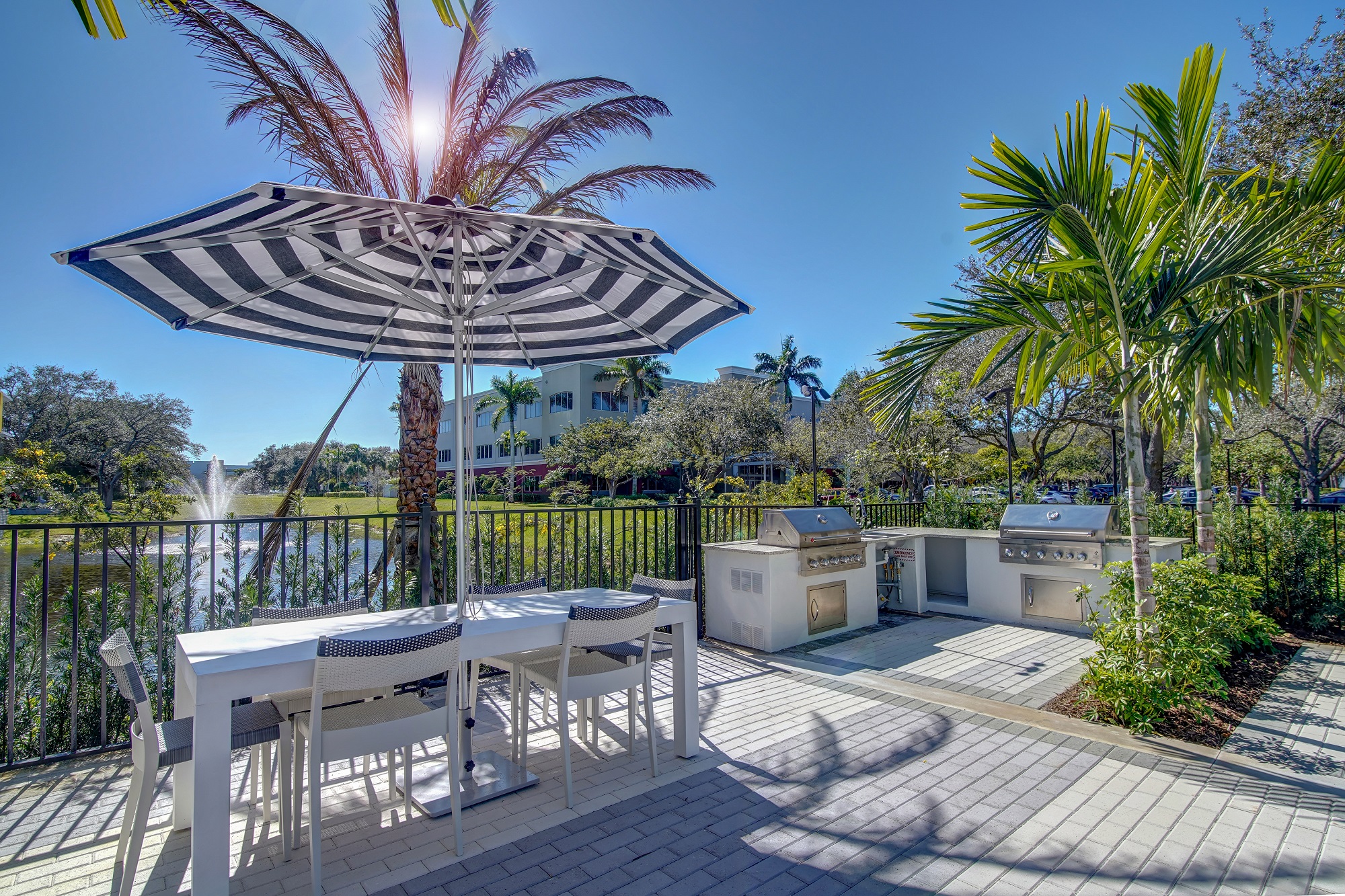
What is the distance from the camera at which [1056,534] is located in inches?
237

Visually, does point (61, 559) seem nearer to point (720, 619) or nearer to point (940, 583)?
point (720, 619)

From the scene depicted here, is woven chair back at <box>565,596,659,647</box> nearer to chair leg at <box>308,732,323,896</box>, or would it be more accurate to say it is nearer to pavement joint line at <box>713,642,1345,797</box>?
chair leg at <box>308,732,323,896</box>

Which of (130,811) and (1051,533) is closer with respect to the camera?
(130,811)

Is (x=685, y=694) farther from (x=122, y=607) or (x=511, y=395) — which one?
(x=511, y=395)

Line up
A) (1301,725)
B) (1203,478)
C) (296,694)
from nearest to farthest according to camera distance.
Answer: (296,694) → (1301,725) → (1203,478)

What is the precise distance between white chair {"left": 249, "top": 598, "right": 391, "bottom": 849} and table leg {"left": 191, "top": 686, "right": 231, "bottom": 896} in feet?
1.52

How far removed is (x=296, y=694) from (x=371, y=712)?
25.0 inches

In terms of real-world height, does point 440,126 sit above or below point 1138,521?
above

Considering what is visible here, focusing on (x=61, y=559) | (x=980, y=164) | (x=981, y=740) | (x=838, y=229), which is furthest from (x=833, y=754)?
(x=61, y=559)

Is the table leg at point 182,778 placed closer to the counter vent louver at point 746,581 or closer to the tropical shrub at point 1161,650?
the counter vent louver at point 746,581

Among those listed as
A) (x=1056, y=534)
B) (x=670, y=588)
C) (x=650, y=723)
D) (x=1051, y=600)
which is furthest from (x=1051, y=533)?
(x=650, y=723)

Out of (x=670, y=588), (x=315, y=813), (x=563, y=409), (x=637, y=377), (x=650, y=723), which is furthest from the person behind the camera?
(x=563, y=409)

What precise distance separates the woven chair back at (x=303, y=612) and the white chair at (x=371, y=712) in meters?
0.76

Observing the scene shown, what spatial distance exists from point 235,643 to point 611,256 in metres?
2.45
